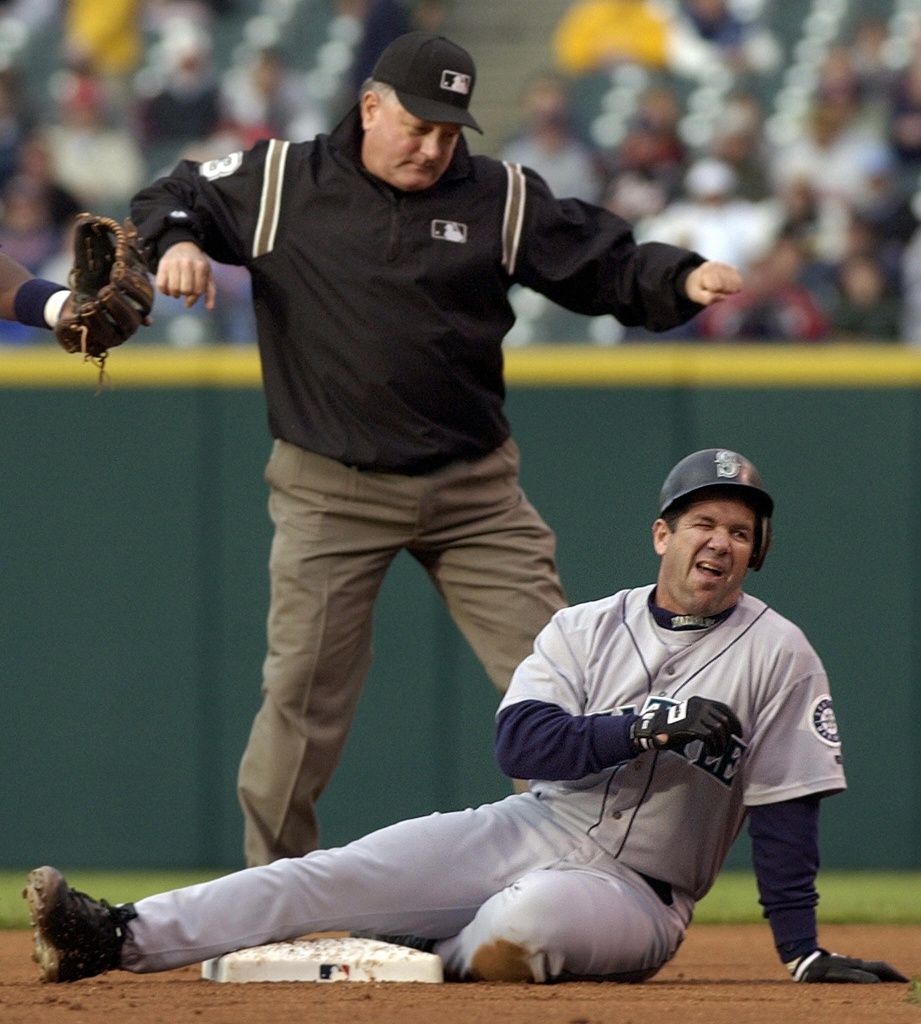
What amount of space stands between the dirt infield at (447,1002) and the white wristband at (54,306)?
4.85 feet

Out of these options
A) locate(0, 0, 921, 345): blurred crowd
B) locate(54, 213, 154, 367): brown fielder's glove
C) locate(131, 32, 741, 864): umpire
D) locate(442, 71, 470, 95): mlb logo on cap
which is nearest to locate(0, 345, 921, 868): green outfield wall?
locate(0, 0, 921, 345): blurred crowd

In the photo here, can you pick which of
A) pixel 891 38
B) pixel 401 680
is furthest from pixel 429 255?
pixel 891 38

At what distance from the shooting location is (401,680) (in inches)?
305

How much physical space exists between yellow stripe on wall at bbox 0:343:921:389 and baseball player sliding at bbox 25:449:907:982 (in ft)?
12.0

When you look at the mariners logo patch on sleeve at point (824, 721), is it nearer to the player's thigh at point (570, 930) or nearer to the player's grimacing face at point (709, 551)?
the player's grimacing face at point (709, 551)

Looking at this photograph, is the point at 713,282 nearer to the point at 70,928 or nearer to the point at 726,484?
the point at 726,484

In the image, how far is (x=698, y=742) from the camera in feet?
13.1

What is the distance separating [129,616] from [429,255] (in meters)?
3.18

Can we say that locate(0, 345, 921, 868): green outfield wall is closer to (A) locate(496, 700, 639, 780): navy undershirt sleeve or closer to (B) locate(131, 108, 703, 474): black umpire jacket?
(B) locate(131, 108, 703, 474): black umpire jacket

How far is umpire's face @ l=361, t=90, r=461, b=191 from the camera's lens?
196 inches

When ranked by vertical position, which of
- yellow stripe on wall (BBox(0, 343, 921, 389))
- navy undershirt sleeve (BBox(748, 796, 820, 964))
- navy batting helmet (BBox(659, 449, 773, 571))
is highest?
yellow stripe on wall (BBox(0, 343, 921, 389))

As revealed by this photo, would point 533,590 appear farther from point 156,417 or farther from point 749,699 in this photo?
point 156,417

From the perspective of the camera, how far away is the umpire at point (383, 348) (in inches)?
198

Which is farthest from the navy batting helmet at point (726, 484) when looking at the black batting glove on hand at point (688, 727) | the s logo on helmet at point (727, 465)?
the black batting glove on hand at point (688, 727)
